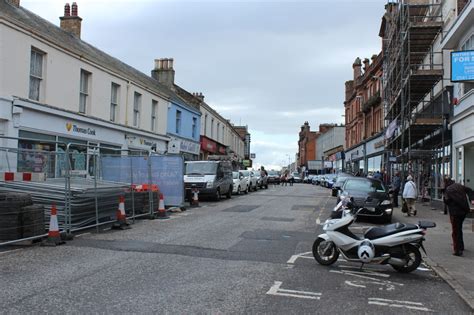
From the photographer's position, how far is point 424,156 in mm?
22828

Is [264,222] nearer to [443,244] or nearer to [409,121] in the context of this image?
[443,244]

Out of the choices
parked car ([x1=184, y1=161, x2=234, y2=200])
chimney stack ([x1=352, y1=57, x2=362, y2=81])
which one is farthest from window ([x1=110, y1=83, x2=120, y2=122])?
chimney stack ([x1=352, y1=57, x2=362, y2=81])

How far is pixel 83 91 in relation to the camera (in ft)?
69.2

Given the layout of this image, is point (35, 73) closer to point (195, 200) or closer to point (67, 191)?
point (195, 200)

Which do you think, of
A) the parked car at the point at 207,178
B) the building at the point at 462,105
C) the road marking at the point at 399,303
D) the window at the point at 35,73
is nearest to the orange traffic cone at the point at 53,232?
the road marking at the point at 399,303

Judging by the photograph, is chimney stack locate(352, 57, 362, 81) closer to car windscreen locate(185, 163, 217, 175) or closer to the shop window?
the shop window

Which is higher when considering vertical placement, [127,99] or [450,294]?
[127,99]

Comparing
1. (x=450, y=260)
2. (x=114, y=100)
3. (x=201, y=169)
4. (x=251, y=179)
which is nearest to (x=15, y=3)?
(x=114, y=100)

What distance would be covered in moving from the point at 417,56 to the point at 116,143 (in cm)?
1626

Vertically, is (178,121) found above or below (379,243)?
above

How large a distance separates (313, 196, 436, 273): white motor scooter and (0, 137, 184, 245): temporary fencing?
5900mm

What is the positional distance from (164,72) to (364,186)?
25.6 meters

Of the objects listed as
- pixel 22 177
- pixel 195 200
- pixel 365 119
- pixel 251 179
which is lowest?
pixel 195 200

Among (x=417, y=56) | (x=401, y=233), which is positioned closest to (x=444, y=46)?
(x=417, y=56)
